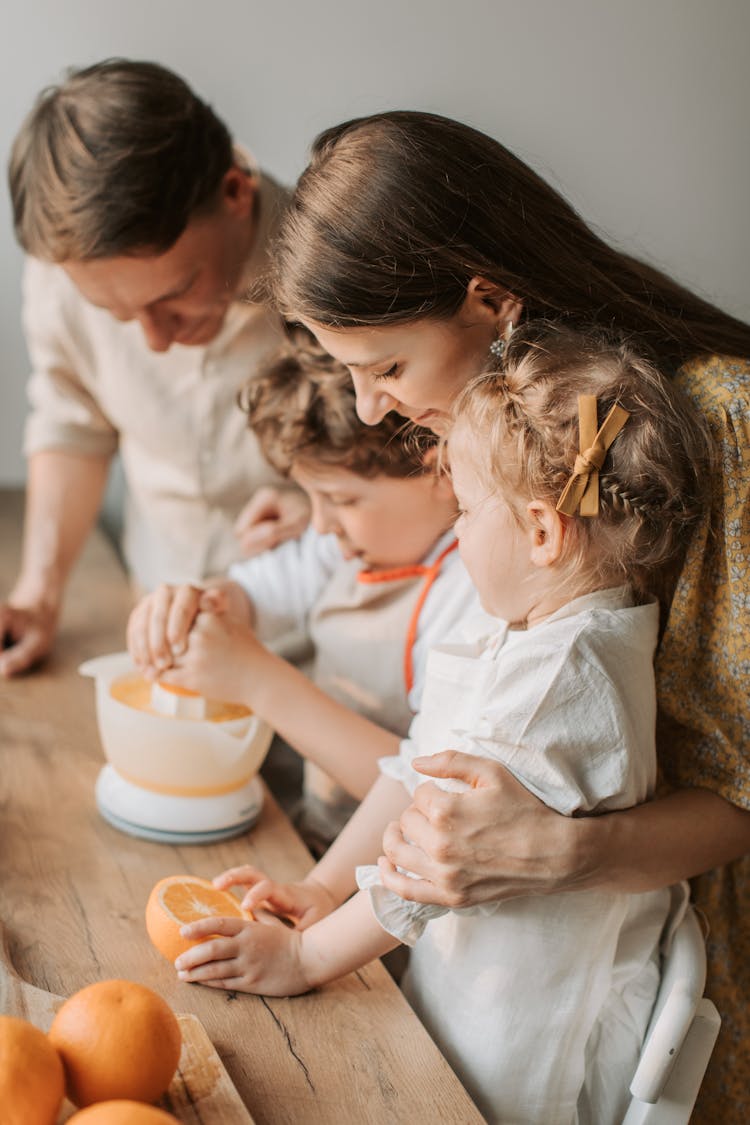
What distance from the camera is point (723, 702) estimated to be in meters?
0.98

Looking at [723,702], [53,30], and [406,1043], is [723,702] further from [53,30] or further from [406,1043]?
[53,30]

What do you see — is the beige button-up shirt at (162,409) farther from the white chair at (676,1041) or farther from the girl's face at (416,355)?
the white chair at (676,1041)

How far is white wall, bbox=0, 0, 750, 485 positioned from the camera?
1.98 m

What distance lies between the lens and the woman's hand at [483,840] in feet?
2.85

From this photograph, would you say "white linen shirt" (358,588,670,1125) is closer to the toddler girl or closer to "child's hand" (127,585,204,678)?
the toddler girl

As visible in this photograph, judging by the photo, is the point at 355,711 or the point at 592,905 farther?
the point at 355,711

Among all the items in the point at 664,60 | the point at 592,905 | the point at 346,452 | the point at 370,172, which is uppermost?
the point at 664,60

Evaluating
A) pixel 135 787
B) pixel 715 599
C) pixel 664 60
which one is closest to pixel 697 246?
pixel 664 60

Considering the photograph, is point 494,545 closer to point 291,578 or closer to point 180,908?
point 180,908

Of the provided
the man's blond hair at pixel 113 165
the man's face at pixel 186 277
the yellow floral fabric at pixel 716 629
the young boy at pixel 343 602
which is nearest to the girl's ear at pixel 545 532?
the yellow floral fabric at pixel 716 629

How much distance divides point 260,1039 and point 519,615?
401 millimetres

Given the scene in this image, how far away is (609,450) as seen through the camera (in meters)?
0.87

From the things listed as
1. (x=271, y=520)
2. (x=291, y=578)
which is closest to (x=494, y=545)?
(x=291, y=578)

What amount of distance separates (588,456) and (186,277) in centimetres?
71
